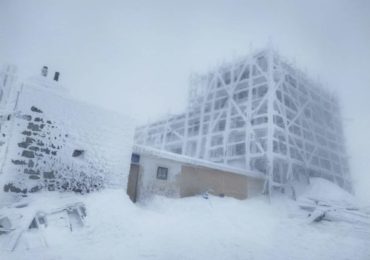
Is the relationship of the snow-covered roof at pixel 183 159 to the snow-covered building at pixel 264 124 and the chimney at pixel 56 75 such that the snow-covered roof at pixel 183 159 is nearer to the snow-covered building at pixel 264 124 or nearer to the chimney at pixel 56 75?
the snow-covered building at pixel 264 124

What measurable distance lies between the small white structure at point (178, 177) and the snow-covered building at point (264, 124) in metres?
4.03

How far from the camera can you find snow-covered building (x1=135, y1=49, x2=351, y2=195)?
2447 cm

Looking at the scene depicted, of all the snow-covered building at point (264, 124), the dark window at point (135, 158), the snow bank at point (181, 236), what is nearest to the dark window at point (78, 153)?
the snow bank at point (181, 236)

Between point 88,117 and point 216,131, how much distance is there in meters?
18.6

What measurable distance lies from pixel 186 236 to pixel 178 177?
6.62 m

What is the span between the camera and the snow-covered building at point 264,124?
2447cm

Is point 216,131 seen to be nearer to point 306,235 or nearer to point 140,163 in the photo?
point 140,163

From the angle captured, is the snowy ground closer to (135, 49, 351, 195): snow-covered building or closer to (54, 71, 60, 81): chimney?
(54, 71, 60, 81): chimney

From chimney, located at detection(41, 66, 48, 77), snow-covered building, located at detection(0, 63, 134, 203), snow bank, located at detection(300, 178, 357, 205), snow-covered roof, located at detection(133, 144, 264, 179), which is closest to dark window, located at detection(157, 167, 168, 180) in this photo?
snow-covered roof, located at detection(133, 144, 264, 179)

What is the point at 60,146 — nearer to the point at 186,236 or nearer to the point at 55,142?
the point at 55,142

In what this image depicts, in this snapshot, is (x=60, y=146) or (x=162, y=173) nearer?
(x=60, y=146)

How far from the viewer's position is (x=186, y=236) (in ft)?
32.8

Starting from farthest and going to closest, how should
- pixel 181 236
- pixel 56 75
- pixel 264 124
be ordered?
pixel 264 124, pixel 56 75, pixel 181 236

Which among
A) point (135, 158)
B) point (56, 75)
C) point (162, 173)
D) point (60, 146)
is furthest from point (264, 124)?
point (60, 146)
